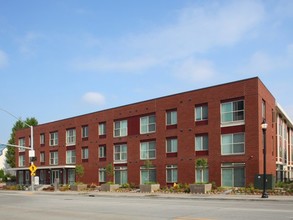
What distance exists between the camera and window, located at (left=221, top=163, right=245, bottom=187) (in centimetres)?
3947

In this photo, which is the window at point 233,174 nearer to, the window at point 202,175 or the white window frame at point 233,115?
the window at point 202,175

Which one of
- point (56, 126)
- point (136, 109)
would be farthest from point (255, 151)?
point (56, 126)

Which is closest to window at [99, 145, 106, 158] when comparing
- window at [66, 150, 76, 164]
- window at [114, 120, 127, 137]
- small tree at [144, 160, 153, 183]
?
window at [114, 120, 127, 137]

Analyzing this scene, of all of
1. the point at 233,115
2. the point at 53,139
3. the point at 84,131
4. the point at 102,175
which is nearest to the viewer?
the point at 233,115

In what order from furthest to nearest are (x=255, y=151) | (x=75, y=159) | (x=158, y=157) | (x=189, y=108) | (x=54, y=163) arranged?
(x=54, y=163), (x=75, y=159), (x=158, y=157), (x=189, y=108), (x=255, y=151)

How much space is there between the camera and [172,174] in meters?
45.9

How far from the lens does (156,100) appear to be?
48719 mm

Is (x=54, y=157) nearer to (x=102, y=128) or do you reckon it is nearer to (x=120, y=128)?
(x=102, y=128)

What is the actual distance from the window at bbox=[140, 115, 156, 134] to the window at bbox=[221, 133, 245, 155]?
33.3ft

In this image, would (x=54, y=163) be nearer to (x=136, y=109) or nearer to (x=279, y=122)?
(x=136, y=109)

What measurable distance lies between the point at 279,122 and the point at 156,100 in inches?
614

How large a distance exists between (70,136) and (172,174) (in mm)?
23361

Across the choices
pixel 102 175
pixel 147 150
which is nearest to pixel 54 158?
pixel 102 175

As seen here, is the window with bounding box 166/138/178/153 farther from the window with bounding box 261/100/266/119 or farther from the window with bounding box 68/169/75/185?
the window with bounding box 68/169/75/185
